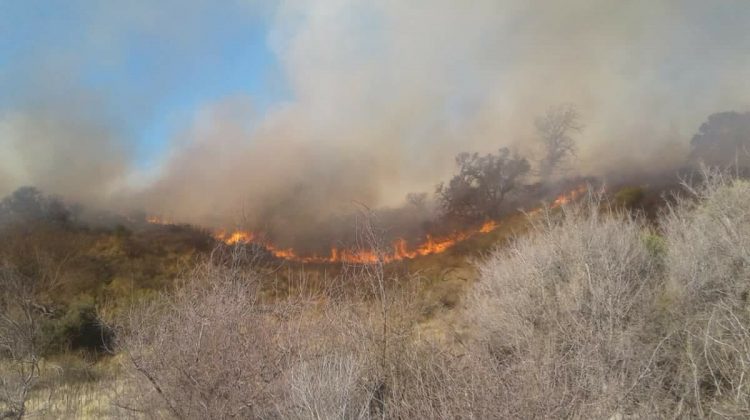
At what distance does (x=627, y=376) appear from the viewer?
804 cm

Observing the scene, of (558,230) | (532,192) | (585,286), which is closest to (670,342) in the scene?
(585,286)

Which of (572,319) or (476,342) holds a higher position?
(572,319)

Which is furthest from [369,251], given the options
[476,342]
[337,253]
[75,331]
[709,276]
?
[75,331]

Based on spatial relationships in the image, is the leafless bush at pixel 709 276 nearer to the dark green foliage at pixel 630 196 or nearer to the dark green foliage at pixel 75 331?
the dark green foliage at pixel 630 196

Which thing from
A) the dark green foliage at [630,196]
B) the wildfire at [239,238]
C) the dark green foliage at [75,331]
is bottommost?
the dark green foliage at [75,331]

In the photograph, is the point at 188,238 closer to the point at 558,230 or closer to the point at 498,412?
the point at 558,230

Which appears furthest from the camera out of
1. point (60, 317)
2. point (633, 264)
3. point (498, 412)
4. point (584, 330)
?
point (60, 317)

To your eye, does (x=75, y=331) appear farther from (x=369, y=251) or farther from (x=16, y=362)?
(x=369, y=251)

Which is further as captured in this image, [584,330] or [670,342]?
[670,342]

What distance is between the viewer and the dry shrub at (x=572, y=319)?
21.7 feet

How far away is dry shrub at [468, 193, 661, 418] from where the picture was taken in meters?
6.60

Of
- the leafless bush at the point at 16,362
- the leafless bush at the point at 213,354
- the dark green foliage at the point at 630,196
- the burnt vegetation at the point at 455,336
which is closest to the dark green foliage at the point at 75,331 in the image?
the burnt vegetation at the point at 455,336

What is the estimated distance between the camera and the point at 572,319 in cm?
1009

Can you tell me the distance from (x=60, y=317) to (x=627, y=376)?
95.9 ft
